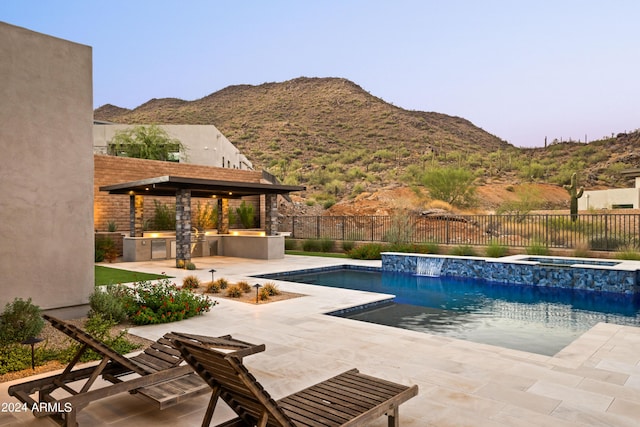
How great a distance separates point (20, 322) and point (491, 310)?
25.7 ft

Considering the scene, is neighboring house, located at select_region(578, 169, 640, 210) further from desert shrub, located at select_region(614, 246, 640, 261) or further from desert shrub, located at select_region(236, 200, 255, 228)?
desert shrub, located at select_region(236, 200, 255, 228)

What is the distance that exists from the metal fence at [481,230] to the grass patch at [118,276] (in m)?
9.21

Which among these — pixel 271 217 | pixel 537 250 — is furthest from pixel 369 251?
pixel 537 250

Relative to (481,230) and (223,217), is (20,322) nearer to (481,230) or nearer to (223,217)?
(223,217)

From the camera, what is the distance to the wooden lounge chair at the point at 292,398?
8.76 ft

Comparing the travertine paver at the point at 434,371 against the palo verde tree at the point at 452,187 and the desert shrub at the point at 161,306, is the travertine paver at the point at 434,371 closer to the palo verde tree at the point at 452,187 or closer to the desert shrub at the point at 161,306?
the desert shrub at the point at 161,306

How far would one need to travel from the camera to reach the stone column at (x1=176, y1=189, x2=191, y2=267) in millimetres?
15570

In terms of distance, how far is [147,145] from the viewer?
99.8 feet

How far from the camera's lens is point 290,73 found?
237 ft

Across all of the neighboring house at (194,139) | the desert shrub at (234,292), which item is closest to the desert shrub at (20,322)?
the desert shrub at (234,292)

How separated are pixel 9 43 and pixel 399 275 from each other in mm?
11169

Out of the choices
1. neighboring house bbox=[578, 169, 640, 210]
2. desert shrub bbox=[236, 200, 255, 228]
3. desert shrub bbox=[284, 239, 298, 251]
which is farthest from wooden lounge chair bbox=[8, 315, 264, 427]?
neighboring house bbox=[578, 169, 640, 210]

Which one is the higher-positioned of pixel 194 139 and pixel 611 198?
pixel 194 139

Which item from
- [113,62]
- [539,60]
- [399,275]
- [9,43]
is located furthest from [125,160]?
[113,62]
